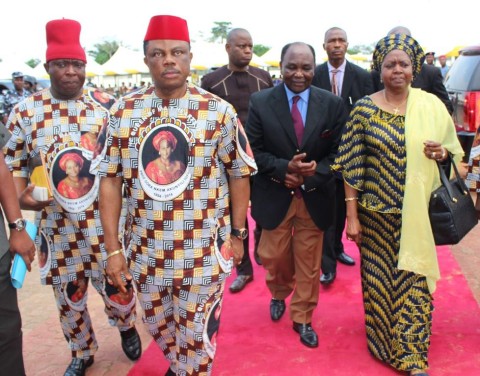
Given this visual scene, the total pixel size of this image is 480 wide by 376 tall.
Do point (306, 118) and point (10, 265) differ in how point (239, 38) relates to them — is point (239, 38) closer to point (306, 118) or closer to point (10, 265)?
point (306, 118)

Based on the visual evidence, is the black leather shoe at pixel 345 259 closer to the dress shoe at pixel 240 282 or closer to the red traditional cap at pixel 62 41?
the dress shoe at pixel 240 282

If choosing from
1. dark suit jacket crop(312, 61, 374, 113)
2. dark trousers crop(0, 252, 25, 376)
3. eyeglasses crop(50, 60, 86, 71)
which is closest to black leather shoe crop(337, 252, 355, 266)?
dark suit jacket crop(312, 61, 374, 113)

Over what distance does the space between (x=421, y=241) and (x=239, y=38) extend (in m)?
2.64

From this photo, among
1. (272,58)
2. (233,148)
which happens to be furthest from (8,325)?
(272,58)

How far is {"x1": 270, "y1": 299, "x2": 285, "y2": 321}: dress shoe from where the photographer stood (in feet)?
13.5

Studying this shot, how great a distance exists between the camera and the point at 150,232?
103 inches

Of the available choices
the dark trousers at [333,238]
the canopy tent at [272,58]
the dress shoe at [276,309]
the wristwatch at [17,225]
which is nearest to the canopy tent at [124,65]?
the canopy tent at [272,58]

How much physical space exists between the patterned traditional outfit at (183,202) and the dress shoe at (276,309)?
1.39m

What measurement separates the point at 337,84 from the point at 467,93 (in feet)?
12.4

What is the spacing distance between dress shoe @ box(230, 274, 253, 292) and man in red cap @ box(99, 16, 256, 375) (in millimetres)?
1908

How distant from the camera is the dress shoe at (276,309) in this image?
4129 mm

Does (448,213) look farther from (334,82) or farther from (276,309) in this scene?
(334,82)

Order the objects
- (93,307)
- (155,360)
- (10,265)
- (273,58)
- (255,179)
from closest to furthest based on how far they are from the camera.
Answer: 1. (10,265)
2. (155,360)
3. (255,179)
4. (93,307)
5. (273,58)

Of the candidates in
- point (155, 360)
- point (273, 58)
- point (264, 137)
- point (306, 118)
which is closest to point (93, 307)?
point (155, 360)
